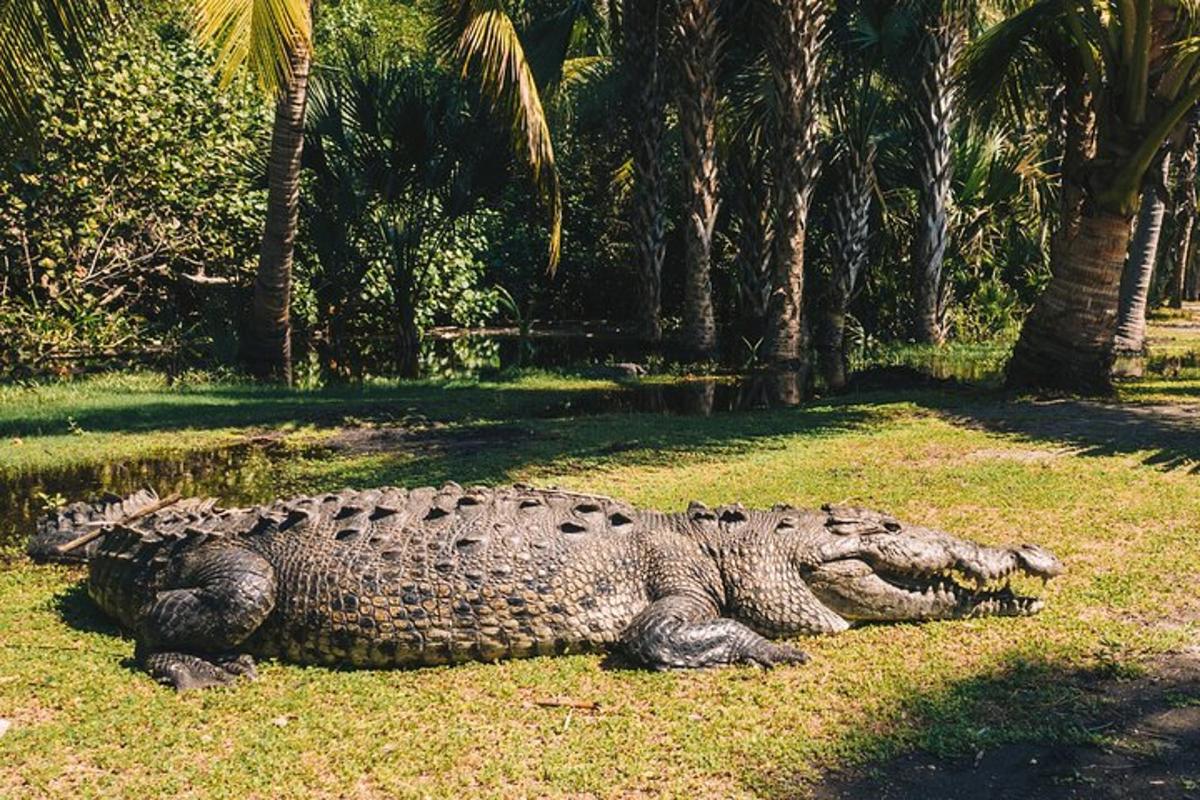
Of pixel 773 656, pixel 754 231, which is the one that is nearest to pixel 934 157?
pixel 754 231

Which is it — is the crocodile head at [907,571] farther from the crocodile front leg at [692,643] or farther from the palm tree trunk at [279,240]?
the palm tree trunk at [279,240]

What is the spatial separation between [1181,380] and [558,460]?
7784 mm

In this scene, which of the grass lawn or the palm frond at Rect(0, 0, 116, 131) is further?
the palm frond at Rect(0, 0, 116, 131)

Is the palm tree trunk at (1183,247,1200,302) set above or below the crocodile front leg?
above

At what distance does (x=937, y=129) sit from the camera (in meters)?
16.6

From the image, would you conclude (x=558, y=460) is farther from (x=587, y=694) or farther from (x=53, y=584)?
(x=587, y=694)

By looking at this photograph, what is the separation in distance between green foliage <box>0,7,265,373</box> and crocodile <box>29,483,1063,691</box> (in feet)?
31.4

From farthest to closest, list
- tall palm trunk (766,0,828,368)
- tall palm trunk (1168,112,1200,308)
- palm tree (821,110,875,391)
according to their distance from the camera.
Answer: tall palm trunk (1168,112,1200,308), palm tree (821,110,875,391), tall palm trunk (766,0,828,368)

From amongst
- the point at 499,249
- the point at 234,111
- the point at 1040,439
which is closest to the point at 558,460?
the point at 1040,439

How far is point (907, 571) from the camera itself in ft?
16.0

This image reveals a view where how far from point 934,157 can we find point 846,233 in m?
1.70

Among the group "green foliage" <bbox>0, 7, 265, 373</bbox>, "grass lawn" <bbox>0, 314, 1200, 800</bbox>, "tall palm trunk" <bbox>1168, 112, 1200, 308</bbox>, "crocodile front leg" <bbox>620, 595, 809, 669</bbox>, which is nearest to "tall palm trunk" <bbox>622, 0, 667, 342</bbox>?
"green foliage" <bbox>0, 7, 265, 373</bbox>

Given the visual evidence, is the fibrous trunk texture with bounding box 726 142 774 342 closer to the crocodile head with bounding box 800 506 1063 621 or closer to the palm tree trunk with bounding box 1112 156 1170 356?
the palm tree trunk with bounding box 1112 156 1170 356

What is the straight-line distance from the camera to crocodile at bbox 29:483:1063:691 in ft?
15.2
